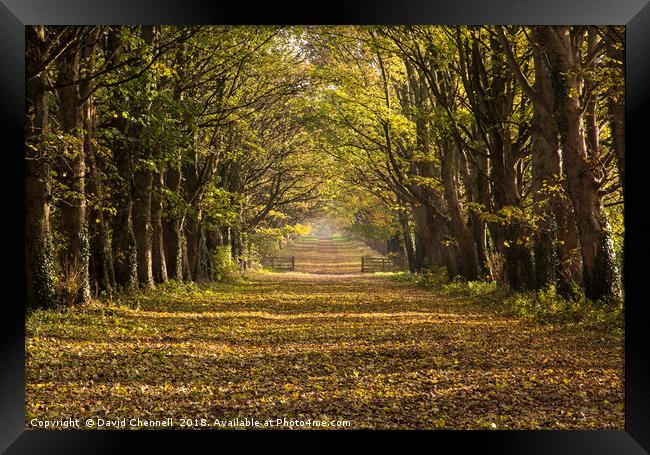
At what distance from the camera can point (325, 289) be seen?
31172mm

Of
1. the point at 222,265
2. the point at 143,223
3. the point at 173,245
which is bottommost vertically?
the point at 222,265

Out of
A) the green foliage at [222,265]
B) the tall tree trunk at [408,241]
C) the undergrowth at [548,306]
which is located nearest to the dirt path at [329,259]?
the tall tree trunk at [408,241]

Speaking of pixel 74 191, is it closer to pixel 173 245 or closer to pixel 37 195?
pixel 37 195

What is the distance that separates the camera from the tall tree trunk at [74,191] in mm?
15617

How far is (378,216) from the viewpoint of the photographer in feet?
155

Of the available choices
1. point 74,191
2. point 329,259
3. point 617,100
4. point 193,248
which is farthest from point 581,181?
point 329,259

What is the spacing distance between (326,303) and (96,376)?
45.1 feet

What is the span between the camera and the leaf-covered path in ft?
27.1

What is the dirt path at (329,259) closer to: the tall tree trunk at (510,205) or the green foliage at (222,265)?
the green foliage at (222,265)

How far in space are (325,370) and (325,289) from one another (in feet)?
66.4

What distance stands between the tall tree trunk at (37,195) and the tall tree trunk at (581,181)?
10.9 metres
